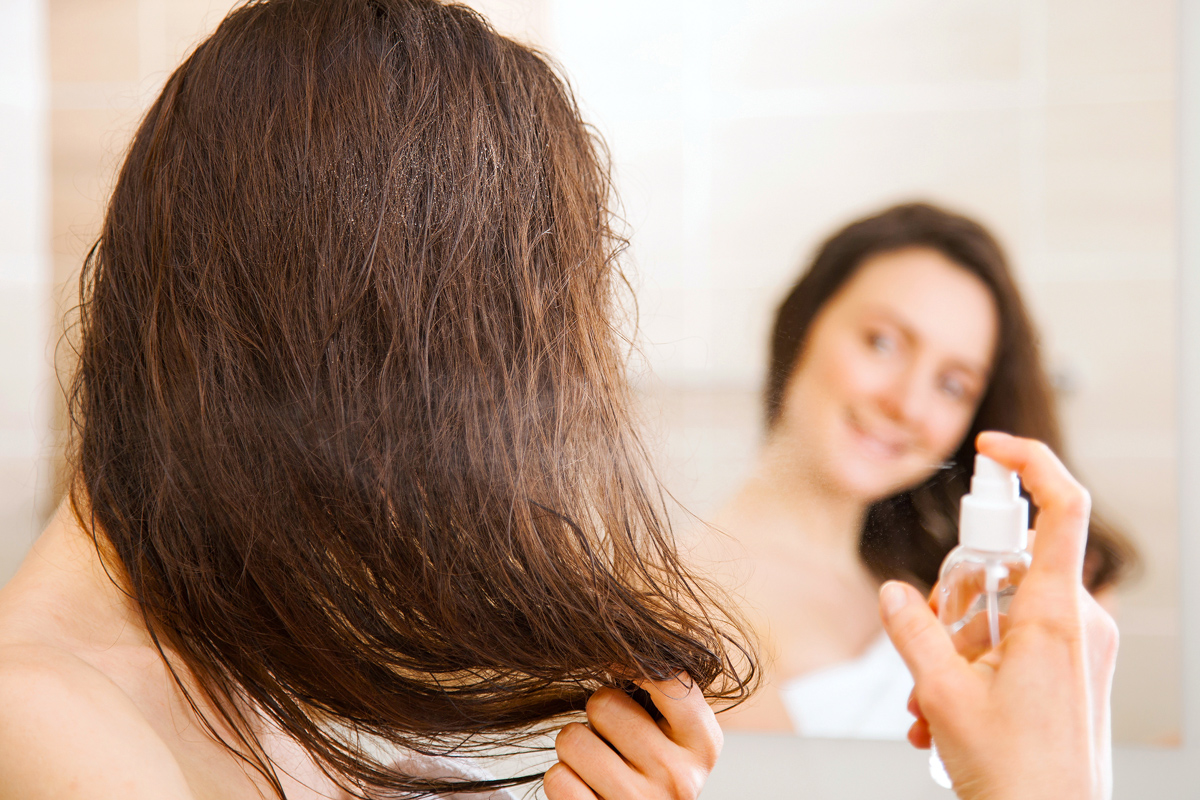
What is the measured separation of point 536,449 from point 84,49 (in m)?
0.58

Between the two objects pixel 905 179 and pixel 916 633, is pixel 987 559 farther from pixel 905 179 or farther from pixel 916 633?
pixel 905 179

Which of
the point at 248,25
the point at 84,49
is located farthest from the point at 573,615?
the point at 84,49

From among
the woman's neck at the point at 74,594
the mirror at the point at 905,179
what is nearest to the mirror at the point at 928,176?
the mirror at the point at 905,179

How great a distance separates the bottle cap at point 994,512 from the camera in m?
0.50

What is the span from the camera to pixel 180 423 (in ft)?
1.31

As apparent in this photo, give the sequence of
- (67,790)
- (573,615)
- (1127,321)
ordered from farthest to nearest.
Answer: (1127,321) < (573,615) < (67,790)

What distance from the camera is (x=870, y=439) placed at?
0.58 m

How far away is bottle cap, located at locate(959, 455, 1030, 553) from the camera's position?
50cm

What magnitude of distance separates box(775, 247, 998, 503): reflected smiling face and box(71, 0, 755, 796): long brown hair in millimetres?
217

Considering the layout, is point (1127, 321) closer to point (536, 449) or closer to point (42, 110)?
point (536, 449)

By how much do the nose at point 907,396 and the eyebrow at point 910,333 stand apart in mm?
23

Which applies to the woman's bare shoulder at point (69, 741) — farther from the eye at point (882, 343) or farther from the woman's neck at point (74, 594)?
the eye at point (882, 343)

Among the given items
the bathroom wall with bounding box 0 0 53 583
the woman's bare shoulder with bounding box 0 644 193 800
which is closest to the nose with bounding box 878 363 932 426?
the woman's bare shoulder with bounding box 0 644 193 800

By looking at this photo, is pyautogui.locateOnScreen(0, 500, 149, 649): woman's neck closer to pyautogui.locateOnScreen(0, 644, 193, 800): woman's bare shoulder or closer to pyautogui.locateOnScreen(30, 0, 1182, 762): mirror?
pyautogui.locateOnScreen(0, 644, 193, 800): woman's bare shoulder
